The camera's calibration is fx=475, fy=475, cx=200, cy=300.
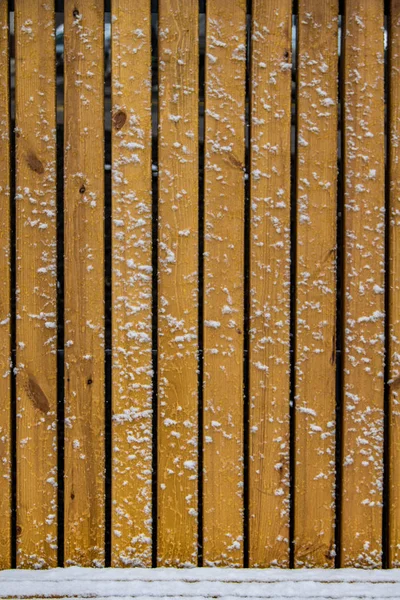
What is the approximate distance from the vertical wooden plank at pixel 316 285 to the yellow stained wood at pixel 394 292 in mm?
192

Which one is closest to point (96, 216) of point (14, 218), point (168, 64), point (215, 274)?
point (14, 218)

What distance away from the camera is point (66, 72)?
5.11ft

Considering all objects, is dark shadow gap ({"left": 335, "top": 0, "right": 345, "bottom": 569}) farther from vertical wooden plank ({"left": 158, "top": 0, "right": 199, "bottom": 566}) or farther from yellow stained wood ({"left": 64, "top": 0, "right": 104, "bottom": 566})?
yellow stained wood ({"left": 64, "top": 0, "right": 104, "bottom": 566})

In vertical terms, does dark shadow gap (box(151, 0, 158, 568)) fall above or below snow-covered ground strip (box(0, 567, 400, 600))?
above

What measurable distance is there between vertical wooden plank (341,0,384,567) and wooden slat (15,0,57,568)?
977mm

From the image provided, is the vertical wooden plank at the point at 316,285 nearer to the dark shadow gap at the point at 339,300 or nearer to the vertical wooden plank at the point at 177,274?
the dark shadow gap at the point at 339,300

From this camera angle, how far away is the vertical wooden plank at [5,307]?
1566 millimetres

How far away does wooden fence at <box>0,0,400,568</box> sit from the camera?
5.11 ft

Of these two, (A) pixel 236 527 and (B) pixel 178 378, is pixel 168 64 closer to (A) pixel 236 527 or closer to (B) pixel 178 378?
(B) pixel 178 378

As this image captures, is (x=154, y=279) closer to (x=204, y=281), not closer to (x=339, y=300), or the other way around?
(x=204, y=281)

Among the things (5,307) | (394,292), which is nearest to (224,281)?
(394,292)

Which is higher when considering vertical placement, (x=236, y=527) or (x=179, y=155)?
(x=179, y=155)

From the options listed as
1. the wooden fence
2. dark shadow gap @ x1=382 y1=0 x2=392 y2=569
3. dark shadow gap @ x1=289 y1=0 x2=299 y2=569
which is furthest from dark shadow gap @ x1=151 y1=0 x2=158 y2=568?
dark shadow gap @ x1=382 y1=0 x2=392 y2=569

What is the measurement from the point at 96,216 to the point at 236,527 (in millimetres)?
1133
